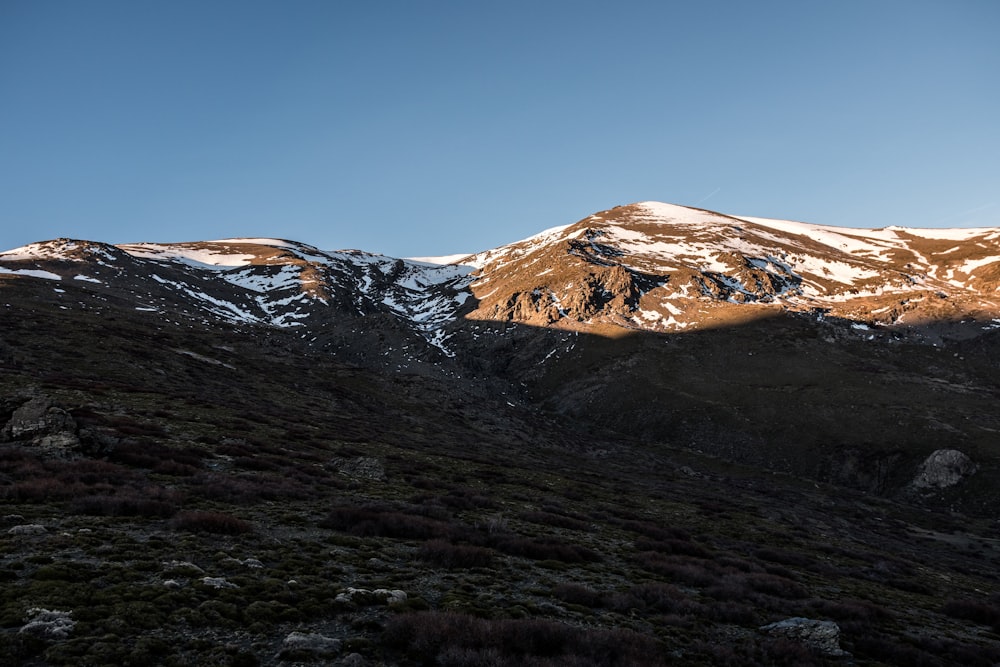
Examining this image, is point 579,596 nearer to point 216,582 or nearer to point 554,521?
point 216,582

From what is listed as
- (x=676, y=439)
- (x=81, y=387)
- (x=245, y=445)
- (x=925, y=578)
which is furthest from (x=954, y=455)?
(x=81, y=387)

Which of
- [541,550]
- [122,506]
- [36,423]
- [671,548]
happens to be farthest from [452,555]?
[36,423]

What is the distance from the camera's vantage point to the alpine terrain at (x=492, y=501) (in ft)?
38.1

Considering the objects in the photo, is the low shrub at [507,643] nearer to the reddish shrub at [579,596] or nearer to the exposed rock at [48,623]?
the reddish shrub at [579,596]

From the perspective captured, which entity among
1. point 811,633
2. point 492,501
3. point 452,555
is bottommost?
point 492,501

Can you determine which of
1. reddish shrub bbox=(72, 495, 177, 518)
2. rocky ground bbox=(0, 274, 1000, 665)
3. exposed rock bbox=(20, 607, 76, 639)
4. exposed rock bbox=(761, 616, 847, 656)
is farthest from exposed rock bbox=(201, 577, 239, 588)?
exposed rock bbox=(761, 616, 847, 656)

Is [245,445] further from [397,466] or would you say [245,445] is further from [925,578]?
[925,578]

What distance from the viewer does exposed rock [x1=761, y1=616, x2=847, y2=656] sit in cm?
1437

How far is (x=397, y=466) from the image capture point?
3994cm

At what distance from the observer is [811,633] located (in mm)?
15078

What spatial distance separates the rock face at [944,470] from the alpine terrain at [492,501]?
364 millimetres

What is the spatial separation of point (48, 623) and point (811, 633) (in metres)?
19.0

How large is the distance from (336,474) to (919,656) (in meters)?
29.4

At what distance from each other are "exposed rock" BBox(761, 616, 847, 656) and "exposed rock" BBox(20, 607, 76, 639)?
17726 millimetres
